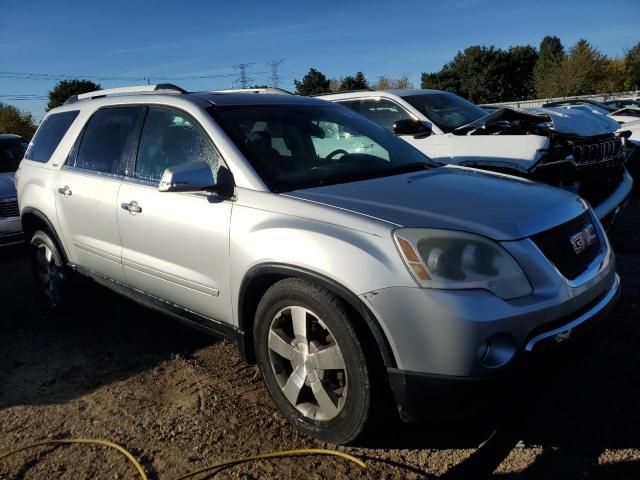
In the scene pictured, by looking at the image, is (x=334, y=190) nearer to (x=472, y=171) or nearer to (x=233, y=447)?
(x=472, y=171)

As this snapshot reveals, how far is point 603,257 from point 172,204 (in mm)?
2399

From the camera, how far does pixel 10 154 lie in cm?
864

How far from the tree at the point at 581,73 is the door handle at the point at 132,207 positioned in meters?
56.7

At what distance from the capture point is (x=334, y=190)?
2826 millimetres

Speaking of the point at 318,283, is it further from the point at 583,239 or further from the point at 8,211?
the point at 8,211

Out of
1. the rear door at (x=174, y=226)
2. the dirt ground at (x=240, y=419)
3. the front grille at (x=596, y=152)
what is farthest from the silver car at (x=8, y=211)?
the front grille at (x=596, y=152)

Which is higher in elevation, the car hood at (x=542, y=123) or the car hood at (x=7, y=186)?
the car hood at (x=542, y=123)

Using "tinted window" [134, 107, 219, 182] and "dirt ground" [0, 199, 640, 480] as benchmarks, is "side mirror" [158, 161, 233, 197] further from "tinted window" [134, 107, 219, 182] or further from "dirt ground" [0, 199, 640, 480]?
"dirt ground" [0, 199, 640, 480]

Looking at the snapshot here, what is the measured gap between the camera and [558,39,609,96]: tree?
5275 centimetres

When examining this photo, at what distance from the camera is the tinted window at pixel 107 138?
3799mm

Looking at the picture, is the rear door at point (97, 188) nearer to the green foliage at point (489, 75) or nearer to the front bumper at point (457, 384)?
the front bumper at point (457, 384)

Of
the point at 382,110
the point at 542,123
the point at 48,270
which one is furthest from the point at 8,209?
the point at 542,123

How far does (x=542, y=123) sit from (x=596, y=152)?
1.96ft

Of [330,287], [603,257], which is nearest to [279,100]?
[330,287]
